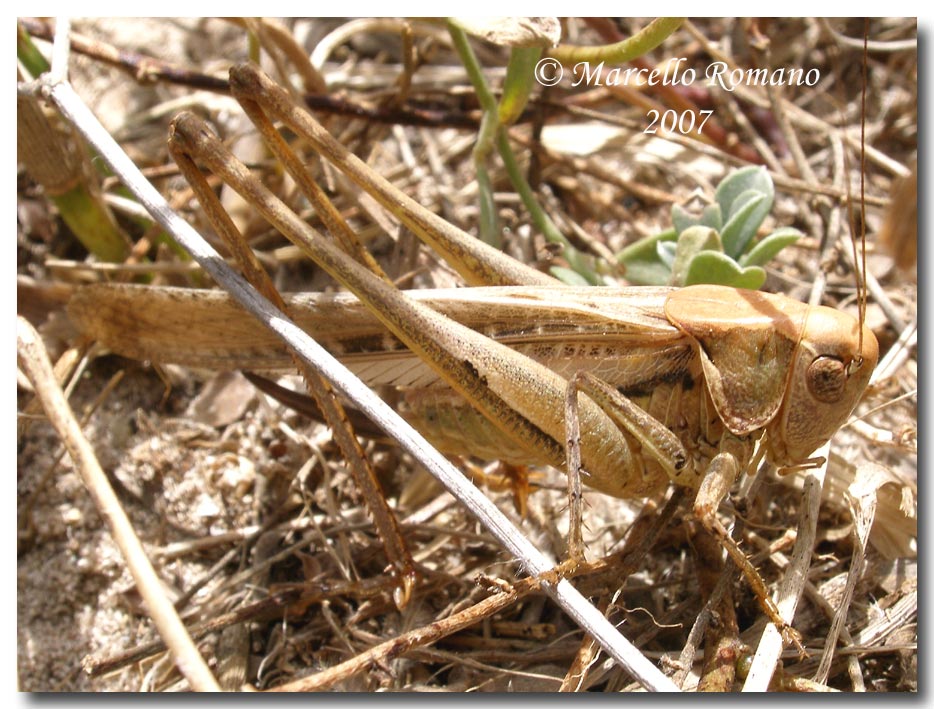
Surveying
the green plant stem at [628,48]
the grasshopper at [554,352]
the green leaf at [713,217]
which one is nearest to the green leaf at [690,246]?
the green leaf at [713,217]

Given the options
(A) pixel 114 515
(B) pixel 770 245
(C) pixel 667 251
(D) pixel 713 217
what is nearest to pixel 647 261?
(C) pixel 667 251

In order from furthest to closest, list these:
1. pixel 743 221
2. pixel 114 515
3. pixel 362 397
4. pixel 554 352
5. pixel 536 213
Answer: pixel 536 213
pixel 743 221
pixel 554 352
pixel 362 397
pixel 114 515

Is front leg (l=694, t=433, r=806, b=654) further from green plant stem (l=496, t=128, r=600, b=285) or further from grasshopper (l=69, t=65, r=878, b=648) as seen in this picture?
green plant stem (l=496, t=128, r=600, b=285)

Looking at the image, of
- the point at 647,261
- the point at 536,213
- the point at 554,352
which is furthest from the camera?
the point at 536,213

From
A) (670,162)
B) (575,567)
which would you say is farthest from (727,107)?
(575,567)

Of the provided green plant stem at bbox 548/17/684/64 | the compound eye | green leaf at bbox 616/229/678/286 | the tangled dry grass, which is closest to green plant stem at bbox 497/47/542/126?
green plant stem at bbox 548/17/684/64

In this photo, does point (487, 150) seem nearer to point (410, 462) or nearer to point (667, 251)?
point (667, 251)

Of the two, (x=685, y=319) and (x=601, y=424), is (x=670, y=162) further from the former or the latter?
(x=601, y=424)

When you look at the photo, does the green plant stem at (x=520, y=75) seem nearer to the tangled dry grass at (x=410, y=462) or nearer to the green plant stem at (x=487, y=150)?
the green plant stem at (x=487, y=150)

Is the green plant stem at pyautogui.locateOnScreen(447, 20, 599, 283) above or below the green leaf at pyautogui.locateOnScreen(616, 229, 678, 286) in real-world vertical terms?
above
